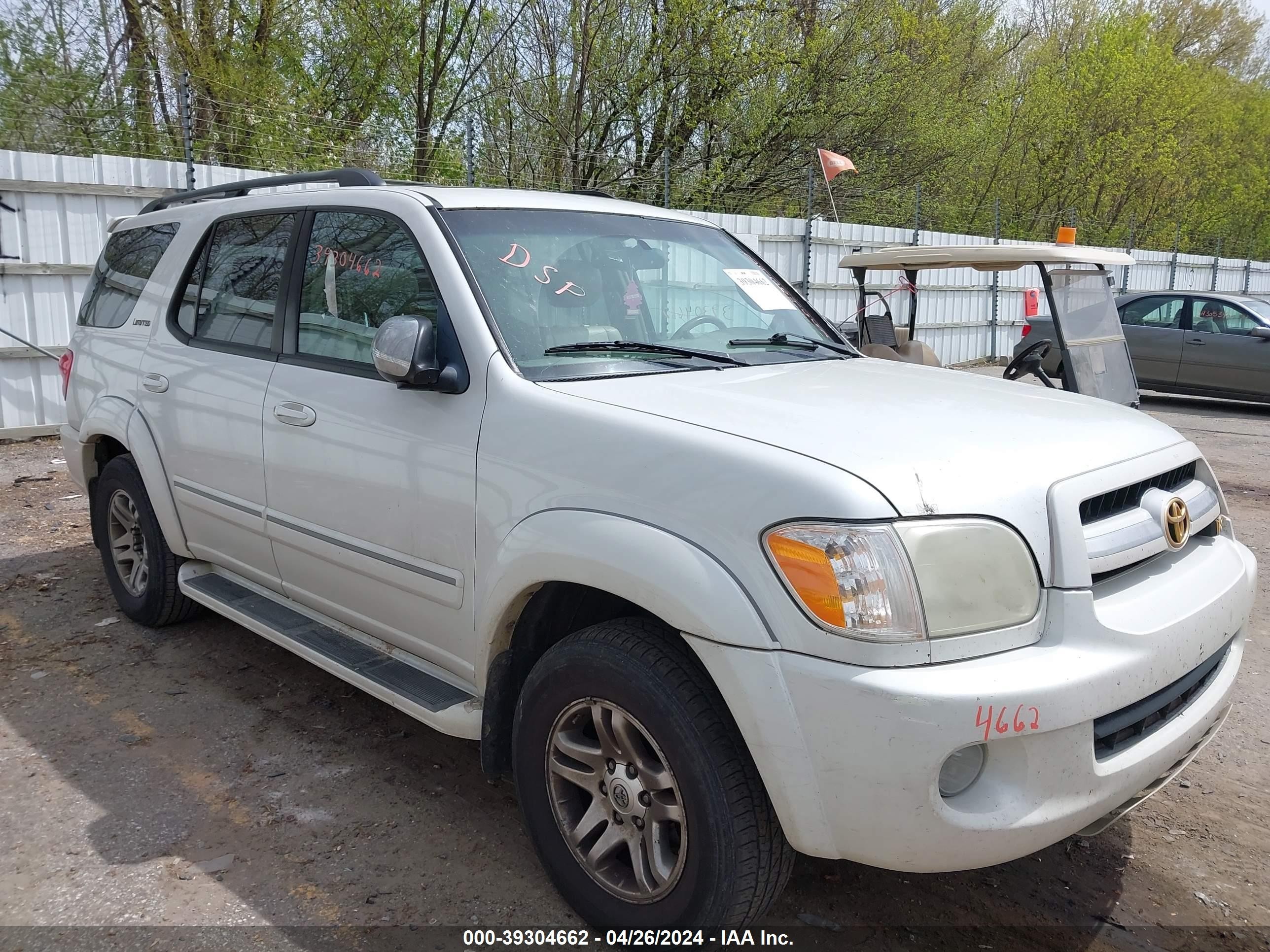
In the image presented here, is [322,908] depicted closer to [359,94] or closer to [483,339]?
[483,339]

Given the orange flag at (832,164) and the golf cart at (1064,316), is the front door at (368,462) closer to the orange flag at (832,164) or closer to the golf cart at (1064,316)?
the golf cart at (1064,316)

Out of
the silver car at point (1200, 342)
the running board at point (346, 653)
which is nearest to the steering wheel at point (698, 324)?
the running board at point (346, 653)

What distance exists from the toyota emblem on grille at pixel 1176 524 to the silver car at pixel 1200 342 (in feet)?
37.6

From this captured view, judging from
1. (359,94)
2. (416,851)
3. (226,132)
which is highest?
(359,94)

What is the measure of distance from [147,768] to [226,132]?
1187 centimetres

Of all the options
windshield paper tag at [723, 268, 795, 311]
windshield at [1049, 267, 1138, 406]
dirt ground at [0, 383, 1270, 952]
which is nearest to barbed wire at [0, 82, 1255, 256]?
windshield at [1049, 267, 1138, 406]

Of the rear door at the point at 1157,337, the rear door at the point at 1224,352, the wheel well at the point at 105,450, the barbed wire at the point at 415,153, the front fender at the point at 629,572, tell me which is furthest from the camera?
the rear door at the point at 1157,337

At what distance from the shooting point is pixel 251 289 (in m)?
3.88

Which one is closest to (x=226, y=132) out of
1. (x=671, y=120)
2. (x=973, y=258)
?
(x=671, y=120)

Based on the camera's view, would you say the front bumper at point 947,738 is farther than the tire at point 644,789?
No

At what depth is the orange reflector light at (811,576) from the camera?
2.05 metres

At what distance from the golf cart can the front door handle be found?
400 centimetres

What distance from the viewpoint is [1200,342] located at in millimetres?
13078

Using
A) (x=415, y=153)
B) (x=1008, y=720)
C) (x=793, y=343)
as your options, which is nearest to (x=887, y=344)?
(x=793, y=343)
